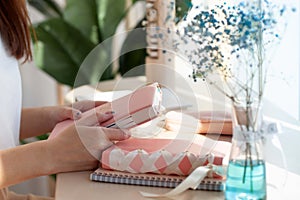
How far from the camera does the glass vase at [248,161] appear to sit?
0.93 m

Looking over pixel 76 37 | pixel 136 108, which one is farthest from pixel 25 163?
pixel 76 37

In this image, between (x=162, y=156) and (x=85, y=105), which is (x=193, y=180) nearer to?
(x=162, y=156)

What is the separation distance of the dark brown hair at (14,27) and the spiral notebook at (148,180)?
460mm

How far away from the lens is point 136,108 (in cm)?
112

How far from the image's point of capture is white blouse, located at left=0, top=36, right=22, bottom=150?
1370 mm

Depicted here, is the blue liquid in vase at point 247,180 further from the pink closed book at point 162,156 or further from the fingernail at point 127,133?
the fingernail at point 127,133

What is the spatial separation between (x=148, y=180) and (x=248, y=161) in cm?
21

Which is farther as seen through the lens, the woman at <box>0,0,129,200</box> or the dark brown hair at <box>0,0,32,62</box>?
the dark brown hair at <box>0,0,32,62</box>

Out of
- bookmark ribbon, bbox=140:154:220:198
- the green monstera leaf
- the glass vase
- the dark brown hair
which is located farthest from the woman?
the green monstera leaf

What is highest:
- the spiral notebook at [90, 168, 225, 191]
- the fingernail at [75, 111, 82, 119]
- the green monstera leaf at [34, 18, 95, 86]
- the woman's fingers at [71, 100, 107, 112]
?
the green monstera leaf at [34, 18, 95, 86]

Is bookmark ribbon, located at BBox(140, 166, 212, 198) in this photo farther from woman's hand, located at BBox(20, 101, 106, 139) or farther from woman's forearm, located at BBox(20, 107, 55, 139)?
woman's forearm, located at BBox(20, 107, 55, 139)

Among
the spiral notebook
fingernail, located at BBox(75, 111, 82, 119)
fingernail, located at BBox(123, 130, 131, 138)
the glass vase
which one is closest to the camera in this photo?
the glass vase

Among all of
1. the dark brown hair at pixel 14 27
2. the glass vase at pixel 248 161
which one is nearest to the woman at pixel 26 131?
the dark brown hair at pixel 14 27

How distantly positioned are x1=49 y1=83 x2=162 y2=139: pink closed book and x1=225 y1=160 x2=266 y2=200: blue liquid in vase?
0.23 metres
